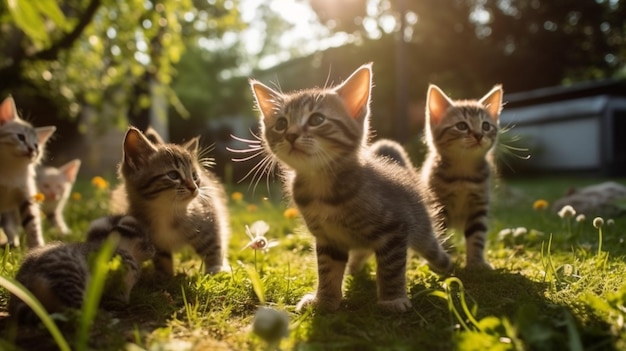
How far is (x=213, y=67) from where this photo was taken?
2875 cm

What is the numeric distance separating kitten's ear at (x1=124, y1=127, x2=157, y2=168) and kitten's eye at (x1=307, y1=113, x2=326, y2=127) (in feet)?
3.53

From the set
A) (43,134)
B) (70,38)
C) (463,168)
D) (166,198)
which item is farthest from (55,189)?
(463,168)

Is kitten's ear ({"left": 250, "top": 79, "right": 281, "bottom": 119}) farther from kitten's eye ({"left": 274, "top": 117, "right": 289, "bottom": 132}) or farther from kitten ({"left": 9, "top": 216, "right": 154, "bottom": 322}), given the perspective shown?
kitten ({"left": 9, "top": 216, "right": 154, "bottom": 322})

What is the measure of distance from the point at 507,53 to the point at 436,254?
18.2 metres

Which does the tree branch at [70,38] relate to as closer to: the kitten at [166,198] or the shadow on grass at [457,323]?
the kitten at [166,198]

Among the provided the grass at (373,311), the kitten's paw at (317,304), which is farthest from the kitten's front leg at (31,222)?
the kitten's paw at (317,304)

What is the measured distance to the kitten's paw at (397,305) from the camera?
2.13m

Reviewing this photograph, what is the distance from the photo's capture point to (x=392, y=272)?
2.26 m

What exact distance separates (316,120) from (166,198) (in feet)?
3.51

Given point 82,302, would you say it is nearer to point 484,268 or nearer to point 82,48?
point 484,268

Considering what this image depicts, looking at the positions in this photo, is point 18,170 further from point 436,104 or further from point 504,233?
point 504,233

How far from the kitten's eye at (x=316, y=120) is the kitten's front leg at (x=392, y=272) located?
2.13 ft

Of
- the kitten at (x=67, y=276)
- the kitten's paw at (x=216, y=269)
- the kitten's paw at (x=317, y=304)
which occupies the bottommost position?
the kitten's paw at (x=216, y=269)

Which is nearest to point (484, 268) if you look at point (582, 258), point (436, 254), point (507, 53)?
point (436, 254)
